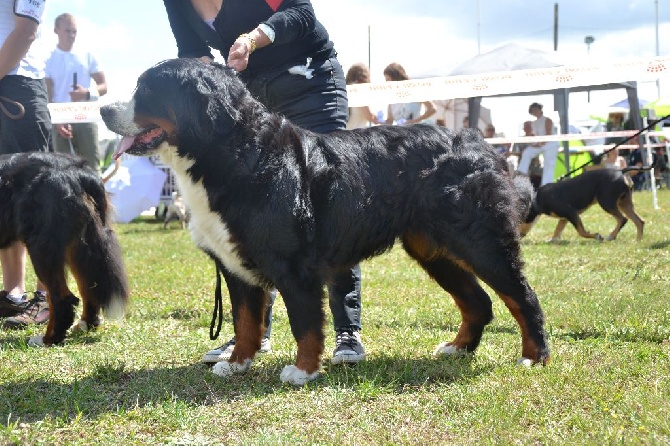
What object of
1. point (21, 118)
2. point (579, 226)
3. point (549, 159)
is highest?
point (21, 118)

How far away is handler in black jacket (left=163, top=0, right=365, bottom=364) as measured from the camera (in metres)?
3.94

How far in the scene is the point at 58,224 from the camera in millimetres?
4387

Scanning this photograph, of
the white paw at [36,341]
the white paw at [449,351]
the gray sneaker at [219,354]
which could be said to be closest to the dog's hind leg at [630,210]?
the white paw at [449,351]

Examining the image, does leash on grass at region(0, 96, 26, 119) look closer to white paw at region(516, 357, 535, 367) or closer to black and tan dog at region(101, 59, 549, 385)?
black and tan dog at region(101, 59, 549, 385)

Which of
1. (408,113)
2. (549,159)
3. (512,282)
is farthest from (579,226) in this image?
(512,282)

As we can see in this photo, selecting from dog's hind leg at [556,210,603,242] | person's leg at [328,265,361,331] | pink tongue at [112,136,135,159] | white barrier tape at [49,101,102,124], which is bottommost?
dog's hind leg at [556,210,603,242]

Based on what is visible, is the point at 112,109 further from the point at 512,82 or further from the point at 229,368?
the point at 512,82

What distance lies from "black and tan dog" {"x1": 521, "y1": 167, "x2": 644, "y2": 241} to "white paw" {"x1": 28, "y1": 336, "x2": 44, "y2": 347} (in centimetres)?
729

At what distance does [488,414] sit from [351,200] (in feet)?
3.95

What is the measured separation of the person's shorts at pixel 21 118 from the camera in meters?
5.01

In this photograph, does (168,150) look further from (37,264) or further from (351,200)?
(37,264)

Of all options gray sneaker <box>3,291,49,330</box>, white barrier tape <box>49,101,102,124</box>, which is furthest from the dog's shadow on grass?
white barrier tape <box>49,101,102,124</box>

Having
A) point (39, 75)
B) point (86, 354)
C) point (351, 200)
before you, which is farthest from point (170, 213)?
point (351, 200)

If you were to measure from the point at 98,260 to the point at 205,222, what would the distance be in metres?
1.43
